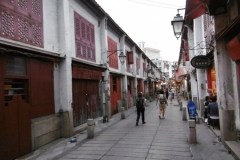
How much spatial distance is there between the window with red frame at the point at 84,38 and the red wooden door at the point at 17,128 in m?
5.18

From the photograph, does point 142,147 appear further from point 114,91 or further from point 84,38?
point 114,91

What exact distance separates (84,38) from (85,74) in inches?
88.1

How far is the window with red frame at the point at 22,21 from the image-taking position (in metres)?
6.85

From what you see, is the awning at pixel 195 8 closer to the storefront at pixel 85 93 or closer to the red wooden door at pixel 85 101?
the storefront at pixel 85 93

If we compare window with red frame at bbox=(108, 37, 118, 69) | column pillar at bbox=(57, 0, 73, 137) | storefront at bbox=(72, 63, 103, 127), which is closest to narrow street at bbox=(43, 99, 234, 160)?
column pillar at bbox=(57, 0, 73, 137)

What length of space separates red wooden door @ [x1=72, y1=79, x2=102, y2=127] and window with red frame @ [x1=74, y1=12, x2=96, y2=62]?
1613mm

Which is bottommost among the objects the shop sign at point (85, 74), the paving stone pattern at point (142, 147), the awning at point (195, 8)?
the paving stone pattern at point (142, 147)

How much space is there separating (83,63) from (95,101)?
343cm

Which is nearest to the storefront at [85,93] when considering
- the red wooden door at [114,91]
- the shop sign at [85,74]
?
the shop sign at [85,74]

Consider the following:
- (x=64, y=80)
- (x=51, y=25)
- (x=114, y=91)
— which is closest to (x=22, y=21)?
(x=51, y=25)

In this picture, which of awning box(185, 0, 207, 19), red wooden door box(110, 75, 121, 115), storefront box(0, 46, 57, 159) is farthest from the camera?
red wooden door box(110, 75, 121, 115)

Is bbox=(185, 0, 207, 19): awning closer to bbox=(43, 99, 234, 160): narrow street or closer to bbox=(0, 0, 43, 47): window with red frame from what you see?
bbox=(43, 99, 234, 160): narrow street

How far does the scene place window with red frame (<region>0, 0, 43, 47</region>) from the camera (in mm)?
6852

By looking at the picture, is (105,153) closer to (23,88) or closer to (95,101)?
(23,88)
